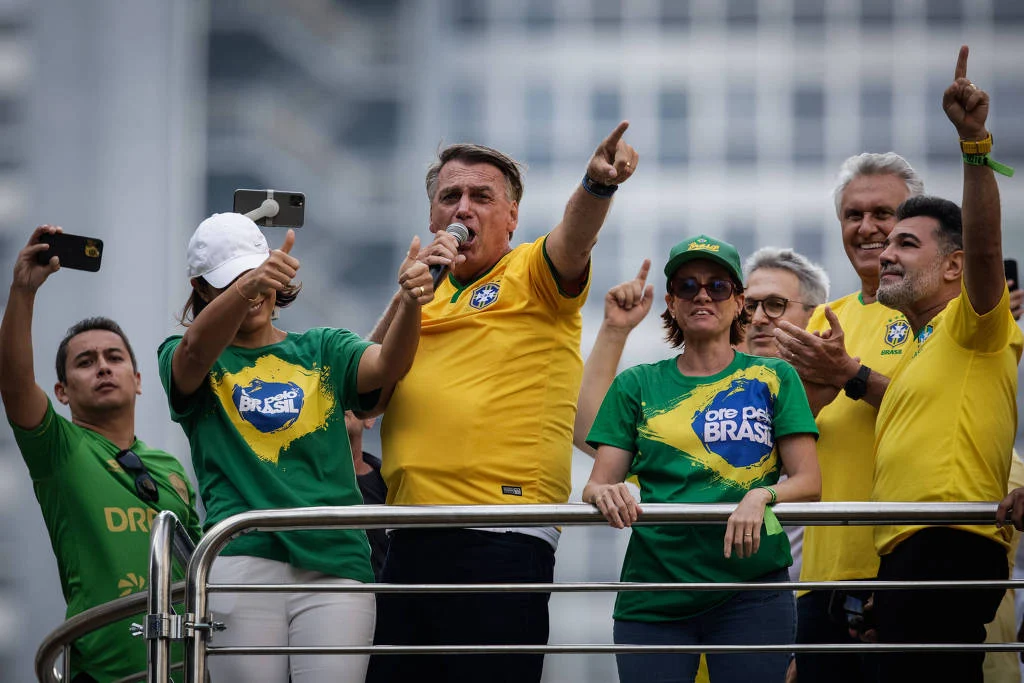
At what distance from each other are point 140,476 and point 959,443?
2.44 meters

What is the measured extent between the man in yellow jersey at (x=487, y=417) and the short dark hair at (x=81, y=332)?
1.27 m

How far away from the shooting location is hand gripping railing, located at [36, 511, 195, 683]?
4117mm

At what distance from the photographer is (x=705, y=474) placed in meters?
4.41

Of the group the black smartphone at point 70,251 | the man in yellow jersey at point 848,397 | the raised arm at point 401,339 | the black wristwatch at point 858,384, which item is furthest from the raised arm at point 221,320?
the black wristwatch at point 858,384

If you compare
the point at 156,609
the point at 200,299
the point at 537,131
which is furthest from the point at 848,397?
the point at 537,131

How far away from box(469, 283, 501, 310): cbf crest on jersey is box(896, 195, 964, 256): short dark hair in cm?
121

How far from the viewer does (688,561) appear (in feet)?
14.4

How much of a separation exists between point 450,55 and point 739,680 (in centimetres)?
4364

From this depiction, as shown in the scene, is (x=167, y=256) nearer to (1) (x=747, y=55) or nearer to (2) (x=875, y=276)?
(1) (x=747, y=55)

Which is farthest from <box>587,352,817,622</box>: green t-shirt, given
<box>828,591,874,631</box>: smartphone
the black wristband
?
the black wristband

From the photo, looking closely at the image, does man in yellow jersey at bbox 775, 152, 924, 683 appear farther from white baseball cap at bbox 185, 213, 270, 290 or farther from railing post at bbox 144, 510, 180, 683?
railing post at bbox 144, 510, 180, 683

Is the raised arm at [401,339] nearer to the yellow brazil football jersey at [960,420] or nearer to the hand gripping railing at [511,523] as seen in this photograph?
the hand gripping railing at [511,523]

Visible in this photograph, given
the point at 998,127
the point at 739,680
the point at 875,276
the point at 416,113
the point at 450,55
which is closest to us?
the point at 739,680

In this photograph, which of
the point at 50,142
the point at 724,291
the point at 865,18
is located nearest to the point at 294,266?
the point at 724,291
